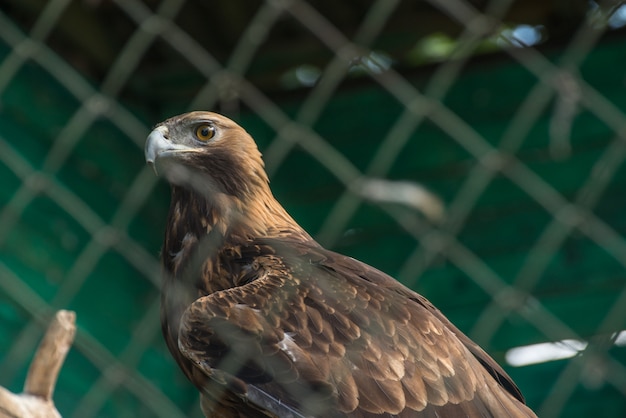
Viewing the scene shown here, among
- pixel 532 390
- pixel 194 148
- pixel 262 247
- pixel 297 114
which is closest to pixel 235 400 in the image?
pixel 262 247

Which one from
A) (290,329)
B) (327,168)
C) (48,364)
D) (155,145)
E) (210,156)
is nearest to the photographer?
(48,364)

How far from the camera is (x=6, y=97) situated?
15.2 feet

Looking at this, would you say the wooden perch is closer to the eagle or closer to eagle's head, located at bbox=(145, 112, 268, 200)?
the eagle

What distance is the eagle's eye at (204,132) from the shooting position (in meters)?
3.71

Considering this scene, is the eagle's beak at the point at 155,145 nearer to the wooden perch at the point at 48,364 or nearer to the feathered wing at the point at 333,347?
the feathered wing at the point at 333,347

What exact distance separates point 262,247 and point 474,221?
177 centimetres

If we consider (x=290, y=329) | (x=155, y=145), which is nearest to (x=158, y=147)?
(x=155, y=145)

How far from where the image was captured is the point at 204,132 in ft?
12.2

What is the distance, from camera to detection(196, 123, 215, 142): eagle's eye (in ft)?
12.2

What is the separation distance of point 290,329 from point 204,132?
3.17 ft

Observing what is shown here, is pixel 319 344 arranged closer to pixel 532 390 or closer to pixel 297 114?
pixel 532 390

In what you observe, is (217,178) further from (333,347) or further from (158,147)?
(333,347)

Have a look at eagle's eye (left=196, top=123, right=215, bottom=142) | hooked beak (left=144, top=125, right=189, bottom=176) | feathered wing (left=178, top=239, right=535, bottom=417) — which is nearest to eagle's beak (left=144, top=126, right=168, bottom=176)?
hooked beak (left=144, top=125, right=189, bottom=176)

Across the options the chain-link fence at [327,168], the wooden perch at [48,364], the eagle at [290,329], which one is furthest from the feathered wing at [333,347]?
the chain-link fence at [327,168]
